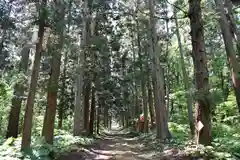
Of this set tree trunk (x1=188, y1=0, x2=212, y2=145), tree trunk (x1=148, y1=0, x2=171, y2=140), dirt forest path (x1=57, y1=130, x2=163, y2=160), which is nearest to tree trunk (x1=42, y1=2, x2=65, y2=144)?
dirt forest path (x1=57, y1=130, x2=163, y2=160)

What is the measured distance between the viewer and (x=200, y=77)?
290 inches

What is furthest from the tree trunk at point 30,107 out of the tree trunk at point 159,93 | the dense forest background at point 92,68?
the tree trunk at point 159,93

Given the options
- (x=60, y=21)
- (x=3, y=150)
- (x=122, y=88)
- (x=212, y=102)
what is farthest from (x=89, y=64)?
(x=122, y=88)

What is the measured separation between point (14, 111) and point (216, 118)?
42.7 ft

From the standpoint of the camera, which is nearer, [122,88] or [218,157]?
[218,157]

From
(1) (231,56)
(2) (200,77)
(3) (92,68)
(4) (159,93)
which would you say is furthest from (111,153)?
(3) (92,68)

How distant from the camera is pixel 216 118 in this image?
709 inches

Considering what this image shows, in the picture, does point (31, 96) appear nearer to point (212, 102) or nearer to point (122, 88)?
point (212, 102)

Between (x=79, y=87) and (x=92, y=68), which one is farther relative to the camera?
(x=92, y=68)

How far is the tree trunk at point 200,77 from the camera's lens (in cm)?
708

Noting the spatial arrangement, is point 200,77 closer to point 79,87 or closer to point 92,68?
point 79,87

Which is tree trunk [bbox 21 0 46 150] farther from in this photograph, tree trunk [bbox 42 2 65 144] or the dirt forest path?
tree trunk [bbox 42 2 65 144]

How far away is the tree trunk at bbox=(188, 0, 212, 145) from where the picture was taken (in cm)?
708

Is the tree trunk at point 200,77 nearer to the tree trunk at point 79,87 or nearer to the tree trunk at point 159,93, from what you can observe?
the tree trunk at point 159,93
